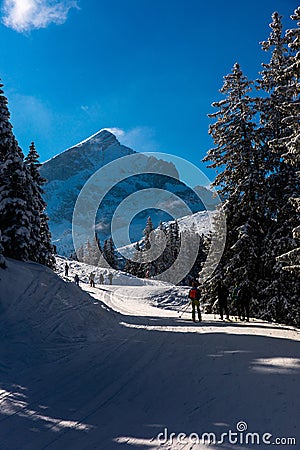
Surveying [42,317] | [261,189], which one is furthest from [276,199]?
[42,317]

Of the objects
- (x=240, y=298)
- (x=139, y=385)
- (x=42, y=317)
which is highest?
(x=240, y=298)

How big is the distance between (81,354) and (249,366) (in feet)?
14.8

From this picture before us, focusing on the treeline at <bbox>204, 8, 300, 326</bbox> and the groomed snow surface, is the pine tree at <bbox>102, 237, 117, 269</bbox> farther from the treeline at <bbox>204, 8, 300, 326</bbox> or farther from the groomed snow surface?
the groomed snow surface

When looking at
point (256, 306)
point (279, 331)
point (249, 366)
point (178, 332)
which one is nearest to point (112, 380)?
point (249, 366)

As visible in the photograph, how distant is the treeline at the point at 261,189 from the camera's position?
16.5m

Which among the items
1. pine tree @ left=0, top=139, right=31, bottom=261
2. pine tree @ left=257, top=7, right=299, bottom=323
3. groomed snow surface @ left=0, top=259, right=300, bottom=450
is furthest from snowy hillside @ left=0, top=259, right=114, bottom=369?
pine tree @ left=257, top=7, right=299, bottom=323

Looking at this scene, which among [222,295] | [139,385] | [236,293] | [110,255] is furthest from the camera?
[110,255]

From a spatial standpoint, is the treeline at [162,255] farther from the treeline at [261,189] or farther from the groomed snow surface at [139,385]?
the groomed snow surface at [139,385]

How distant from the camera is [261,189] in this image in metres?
18.1

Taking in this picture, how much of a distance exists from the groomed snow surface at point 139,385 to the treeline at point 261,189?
4507 millimetres

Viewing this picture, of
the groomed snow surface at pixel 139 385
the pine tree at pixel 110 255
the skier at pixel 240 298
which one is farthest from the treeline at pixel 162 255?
the groomed snow surface at pixel 139 385

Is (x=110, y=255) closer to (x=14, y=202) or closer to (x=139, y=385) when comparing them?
(x=14, y=202)

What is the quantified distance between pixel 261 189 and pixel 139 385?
13.5m

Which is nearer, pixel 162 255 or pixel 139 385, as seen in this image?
pixel 139 385
